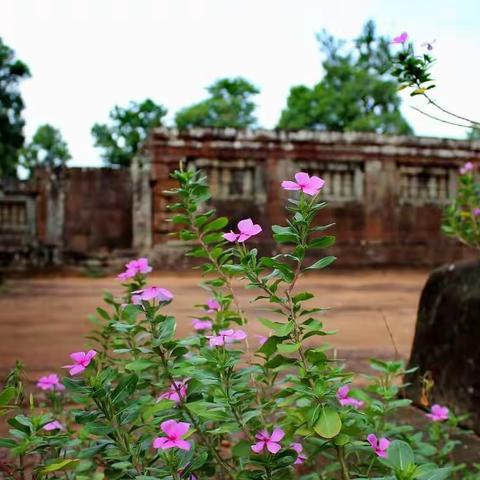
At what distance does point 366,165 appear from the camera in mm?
10594

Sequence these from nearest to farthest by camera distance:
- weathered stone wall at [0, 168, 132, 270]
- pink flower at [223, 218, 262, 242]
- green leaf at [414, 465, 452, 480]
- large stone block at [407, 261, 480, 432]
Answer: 1. green leaf at [414, 465, 452, 480]
2. pink flower at [223, 218, 262, 242]
3. large stone block at [407, 261, 480, 432]
4. weathered stone wall at [0, 168, 132, 270]

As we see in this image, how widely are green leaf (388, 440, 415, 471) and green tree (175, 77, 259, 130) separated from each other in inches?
1115

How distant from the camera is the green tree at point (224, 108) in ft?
96.9

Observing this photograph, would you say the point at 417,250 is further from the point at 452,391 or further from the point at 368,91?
the point at 368,91

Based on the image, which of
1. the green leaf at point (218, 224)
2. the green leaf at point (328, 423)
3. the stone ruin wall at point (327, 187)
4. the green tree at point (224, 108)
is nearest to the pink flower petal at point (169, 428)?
the green leaf at point (328, 423)

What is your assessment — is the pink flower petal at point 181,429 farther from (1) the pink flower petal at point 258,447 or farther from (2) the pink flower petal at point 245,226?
(2) the pink flower petal at point 245,226

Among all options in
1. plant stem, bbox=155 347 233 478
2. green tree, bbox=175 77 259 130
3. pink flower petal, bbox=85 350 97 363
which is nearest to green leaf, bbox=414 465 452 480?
plant stem, bbox=155 347 233 478

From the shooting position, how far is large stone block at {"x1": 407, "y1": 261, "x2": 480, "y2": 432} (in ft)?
6.62

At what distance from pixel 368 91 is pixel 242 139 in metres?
17.8

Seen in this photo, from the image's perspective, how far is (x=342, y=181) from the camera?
1066 centimetres

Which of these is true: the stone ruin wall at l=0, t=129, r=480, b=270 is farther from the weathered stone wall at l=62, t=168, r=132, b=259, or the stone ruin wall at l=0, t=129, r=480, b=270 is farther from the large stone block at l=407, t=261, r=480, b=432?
the large stone block at l=407, t=261, r=480, b=432

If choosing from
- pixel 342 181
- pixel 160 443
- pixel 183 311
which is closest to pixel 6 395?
pixel 160 443

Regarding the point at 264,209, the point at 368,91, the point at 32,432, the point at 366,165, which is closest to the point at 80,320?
the point at 32,432

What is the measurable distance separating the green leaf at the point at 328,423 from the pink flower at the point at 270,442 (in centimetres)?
9
